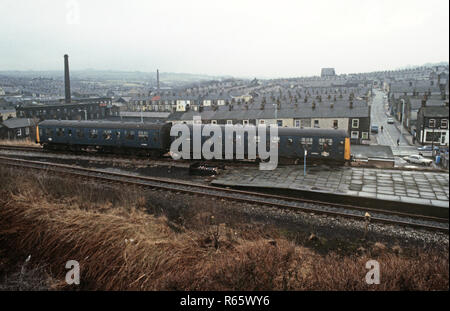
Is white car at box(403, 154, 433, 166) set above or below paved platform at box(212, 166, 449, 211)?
below

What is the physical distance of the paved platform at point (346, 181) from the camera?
10789 mm

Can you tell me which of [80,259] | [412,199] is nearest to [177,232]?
[80,259]

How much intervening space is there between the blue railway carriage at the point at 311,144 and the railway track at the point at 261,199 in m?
5.65

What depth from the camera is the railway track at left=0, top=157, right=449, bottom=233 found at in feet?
33.6

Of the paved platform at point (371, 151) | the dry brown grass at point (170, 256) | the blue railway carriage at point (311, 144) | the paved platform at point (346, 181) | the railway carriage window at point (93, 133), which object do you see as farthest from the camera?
the paved platform at point (371, 151)

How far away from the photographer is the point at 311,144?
18.9 meters

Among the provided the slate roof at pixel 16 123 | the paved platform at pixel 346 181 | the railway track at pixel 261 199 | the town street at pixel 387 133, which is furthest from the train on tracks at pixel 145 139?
the slate roof at pixel 16 123

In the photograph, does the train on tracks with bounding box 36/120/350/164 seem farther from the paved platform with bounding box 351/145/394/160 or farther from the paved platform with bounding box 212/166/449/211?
the paved platform with bounding box 351/145/394/160

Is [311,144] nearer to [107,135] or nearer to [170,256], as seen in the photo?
[107,135]

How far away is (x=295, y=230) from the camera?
398 inches

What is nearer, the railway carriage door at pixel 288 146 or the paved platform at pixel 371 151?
the railway carriage door at pixel 288 146

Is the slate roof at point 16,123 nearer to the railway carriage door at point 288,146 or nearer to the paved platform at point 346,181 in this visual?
the paved platform at point 346,181

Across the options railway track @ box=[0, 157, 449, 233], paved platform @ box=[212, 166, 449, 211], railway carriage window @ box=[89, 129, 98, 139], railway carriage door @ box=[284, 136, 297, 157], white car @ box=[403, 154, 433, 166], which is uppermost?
railway carriage window @ box=[89, 129, 98, 139]

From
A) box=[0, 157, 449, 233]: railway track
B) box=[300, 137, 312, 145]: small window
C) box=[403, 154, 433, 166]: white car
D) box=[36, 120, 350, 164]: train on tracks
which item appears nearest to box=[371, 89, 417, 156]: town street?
box=[403, 154, 433, 166]: white car
